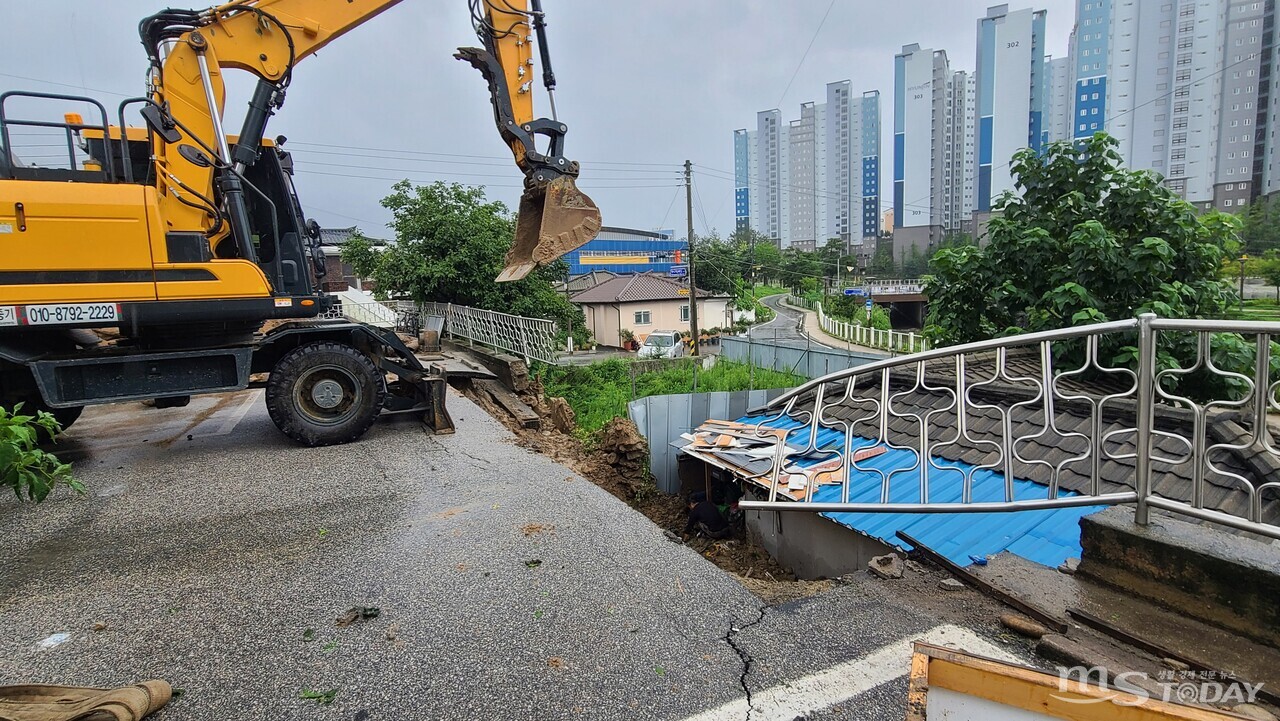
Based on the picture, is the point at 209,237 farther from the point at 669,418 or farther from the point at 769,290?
the point at 769,290

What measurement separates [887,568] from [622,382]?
14.2 meters

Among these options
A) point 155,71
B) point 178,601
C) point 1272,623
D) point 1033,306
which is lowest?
point 178,601

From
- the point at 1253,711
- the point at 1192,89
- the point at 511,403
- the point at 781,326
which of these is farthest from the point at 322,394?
the point at 1192,89

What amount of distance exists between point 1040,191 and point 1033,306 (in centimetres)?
153

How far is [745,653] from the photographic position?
8.33 feet

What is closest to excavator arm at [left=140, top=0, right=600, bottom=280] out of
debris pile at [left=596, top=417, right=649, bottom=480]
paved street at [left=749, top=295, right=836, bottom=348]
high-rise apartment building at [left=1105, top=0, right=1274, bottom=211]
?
debris pile at [left=596, top=417, right=649, bottom=480]

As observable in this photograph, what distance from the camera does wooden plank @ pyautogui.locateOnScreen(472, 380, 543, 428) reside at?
8031 millimetres

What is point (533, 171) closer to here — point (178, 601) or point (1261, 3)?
point (178, 601)

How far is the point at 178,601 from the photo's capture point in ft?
10.5

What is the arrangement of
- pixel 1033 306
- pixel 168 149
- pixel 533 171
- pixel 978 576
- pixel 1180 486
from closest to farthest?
pixel 978 576 → pixel 1180 486 → pixel 168 149 → pixel 533 171 → pixel 1033 306

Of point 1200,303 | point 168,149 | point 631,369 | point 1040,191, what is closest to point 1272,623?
point 1200,303

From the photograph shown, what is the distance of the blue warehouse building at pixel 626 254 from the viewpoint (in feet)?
203

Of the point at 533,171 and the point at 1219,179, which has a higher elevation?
the point at 1219,179

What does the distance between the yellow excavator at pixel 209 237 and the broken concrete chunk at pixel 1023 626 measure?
4.77m
